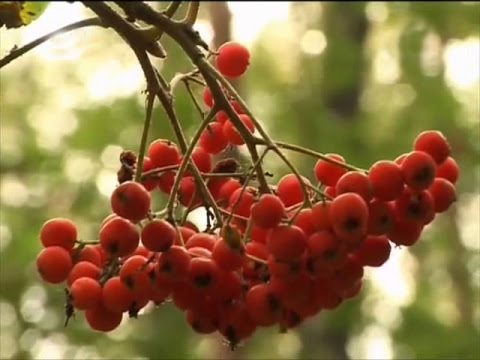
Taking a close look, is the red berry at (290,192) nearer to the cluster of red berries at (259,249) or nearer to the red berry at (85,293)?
the cluster of red berries at (259,249)

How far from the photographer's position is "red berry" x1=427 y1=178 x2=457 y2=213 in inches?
21.3

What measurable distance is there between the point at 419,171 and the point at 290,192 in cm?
9

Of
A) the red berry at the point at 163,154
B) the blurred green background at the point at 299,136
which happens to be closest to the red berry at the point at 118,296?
the red berry at the point at 163,154

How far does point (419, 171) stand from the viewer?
509 millimetres

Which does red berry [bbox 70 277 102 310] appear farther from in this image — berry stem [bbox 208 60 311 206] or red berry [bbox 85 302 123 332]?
berry stem [bbox 208 60 311 206]

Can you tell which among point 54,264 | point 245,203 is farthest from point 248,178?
point 54,264

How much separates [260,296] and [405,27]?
7.59 ft

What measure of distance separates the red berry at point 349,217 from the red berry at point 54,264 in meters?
0.17

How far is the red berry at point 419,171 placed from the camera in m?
0.51

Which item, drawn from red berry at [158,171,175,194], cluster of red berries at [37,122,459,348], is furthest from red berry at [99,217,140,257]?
red berry at [158,171,175,194]

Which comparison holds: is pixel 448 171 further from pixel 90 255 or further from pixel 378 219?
pixel 90 255

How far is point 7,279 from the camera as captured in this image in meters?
2.06

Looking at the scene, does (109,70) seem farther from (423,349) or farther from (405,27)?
(423,349)

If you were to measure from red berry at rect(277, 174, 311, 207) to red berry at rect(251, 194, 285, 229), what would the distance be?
70mm
